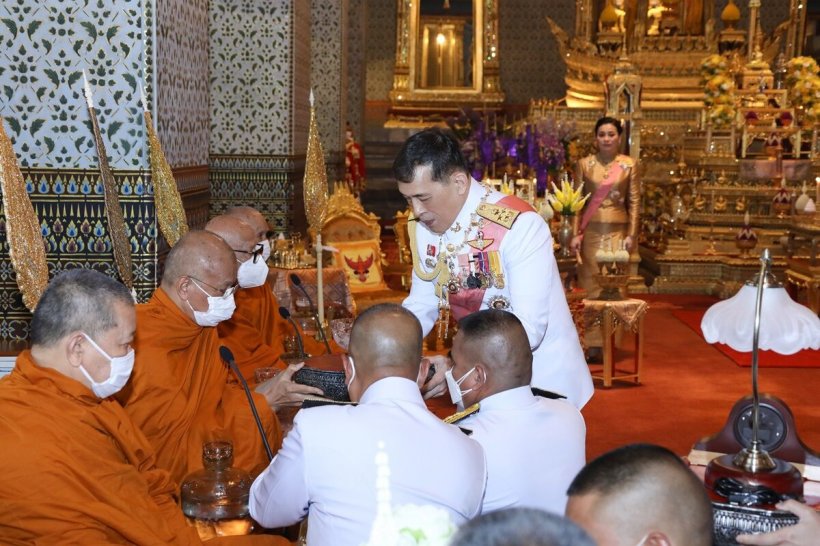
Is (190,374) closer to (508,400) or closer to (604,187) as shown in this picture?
(508,400)

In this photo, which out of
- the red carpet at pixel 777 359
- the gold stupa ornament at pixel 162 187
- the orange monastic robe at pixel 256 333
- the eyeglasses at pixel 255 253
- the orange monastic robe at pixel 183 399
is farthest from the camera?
the red carpet at pixel 777 359

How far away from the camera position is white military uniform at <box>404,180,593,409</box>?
3.72 m

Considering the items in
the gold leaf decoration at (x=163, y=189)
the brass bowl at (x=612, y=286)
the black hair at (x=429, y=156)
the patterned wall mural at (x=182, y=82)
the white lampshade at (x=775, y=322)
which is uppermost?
the patterned wall mural at (x=182, y=82)

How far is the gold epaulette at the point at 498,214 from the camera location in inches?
149

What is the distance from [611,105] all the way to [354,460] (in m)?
11.4

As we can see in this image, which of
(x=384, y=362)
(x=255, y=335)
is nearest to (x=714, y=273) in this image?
(x=255, y=335)

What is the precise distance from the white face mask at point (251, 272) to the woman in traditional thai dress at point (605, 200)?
14.2 ft

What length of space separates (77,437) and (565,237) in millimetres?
5388

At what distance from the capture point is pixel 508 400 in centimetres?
305

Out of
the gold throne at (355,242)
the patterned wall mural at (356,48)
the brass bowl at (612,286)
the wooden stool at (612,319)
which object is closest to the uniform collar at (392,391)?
the wooden stool at (612,319)

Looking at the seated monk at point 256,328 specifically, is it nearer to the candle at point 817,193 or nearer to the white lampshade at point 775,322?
the white lampshade at point 775,322

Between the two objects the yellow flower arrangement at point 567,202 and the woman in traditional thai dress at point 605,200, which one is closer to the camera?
the yellow flower arrangement at point 567,202

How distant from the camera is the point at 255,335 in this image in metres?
5.20

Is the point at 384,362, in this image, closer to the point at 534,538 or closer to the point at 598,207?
the point at 534,538
